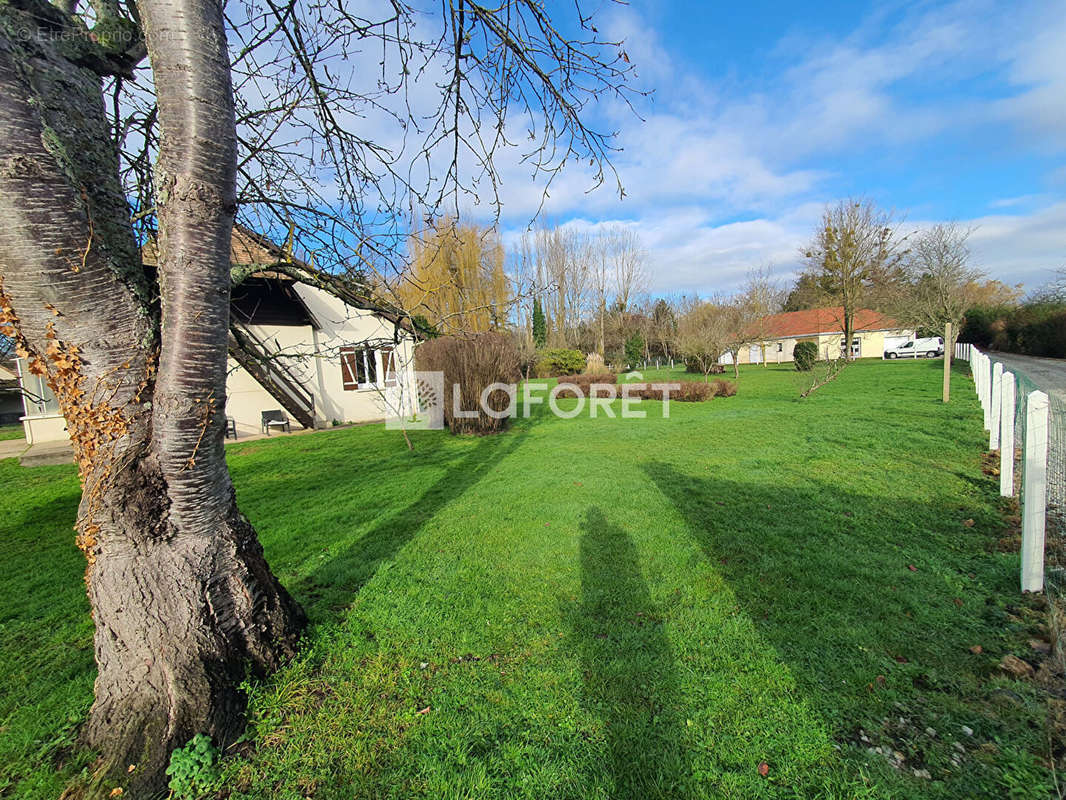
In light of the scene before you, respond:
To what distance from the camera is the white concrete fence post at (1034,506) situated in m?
2.76

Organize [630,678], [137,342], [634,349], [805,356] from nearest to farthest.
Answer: [137,342]
[630,678]
[805,356]
[634,349]

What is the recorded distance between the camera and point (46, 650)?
8.66 feet

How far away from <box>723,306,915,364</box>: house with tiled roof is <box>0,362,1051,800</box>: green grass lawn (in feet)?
123

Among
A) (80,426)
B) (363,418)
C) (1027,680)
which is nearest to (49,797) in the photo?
(80,426)

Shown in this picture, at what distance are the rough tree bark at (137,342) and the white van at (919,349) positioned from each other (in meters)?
49.4

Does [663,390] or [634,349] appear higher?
[634,349]

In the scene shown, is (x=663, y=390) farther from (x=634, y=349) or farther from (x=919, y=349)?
(x=919, y=349)

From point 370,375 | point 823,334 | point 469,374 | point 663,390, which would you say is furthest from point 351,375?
point 823,334

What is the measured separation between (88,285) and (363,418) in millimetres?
13275

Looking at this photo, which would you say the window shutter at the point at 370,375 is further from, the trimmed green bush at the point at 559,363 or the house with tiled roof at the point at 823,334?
the house with tiled roof at the point at 823,334

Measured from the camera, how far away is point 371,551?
401 cm

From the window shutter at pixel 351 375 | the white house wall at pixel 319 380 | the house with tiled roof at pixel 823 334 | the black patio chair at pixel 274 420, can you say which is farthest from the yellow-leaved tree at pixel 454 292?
the house with tiled roof at pixel 823 334

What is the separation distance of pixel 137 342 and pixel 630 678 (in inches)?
116

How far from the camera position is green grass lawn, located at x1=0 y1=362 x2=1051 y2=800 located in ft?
5.75
